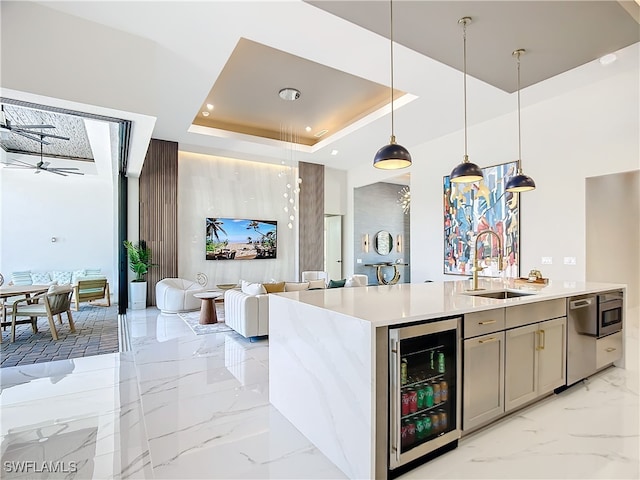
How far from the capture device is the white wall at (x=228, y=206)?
7953mm

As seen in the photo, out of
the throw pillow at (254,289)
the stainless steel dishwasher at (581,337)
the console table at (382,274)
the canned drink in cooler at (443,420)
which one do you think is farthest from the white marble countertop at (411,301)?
the console table at (382,274)

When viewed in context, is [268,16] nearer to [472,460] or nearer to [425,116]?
[425,116]

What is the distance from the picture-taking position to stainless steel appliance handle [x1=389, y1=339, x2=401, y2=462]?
1838mm

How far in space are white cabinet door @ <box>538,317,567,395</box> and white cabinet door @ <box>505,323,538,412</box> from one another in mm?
78

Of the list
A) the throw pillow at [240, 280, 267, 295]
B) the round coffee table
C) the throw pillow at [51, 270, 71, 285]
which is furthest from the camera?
the throw pillow at [51, 270, 71, 285]

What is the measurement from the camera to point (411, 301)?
239cm

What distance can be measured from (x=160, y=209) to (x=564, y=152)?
305 inches

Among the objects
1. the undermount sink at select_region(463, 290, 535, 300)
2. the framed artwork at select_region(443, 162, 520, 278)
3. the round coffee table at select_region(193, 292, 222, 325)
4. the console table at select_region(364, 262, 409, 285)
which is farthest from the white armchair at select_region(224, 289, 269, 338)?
the console table at select_region(364, 262, 409, 285)

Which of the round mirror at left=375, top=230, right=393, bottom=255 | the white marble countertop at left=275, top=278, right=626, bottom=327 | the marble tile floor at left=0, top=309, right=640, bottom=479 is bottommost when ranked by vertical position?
the marble tile floor at left=0, top=309, right=640, bottom=479

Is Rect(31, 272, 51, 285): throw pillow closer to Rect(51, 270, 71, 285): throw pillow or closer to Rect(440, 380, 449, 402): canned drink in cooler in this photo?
Rect(51, 270, 71, 285): throw pillow

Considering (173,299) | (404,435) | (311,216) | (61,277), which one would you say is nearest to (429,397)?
(404,435)

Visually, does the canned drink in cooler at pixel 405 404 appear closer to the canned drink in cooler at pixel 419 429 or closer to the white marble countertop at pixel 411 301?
the canned drink in cooler at pixel 419 429

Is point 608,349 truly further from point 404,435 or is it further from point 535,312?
point 404,435

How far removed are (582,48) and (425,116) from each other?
3066 millimetres
